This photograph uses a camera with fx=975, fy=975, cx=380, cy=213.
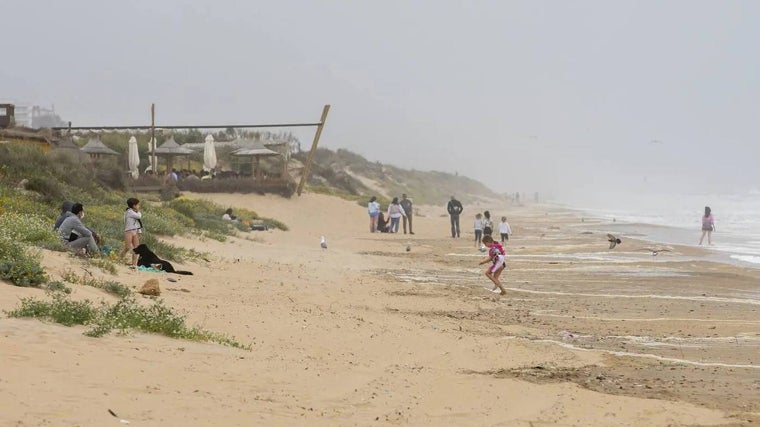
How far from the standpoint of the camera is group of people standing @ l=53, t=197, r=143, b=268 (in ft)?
46.4

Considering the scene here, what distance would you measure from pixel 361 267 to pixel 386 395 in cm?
1326

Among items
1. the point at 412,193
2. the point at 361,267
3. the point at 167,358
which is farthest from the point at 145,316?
the point at 412,193

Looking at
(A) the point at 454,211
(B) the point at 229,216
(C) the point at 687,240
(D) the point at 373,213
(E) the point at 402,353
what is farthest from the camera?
(D) the point at 373,213

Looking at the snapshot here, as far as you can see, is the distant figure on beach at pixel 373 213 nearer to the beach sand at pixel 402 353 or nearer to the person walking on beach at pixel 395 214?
the person walking on beach at pixel 395 214

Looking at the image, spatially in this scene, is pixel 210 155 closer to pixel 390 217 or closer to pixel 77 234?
pixel 390 217

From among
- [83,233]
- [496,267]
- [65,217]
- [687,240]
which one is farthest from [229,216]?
[687,240]

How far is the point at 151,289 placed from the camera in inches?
471

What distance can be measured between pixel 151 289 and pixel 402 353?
348 cm

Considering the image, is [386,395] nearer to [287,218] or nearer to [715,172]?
[287,218]

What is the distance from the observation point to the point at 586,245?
2941cm

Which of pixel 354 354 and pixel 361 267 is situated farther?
pixel 361 267

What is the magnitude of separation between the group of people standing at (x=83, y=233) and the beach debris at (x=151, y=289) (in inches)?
91.6

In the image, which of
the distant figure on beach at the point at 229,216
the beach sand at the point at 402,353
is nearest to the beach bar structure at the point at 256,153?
the distant figure on beach at the point at 229,216

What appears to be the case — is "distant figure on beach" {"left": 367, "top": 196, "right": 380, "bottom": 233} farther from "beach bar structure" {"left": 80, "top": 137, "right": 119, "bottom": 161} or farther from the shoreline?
"beach bar structure" {"left": 80, "top": 137, "right": 119, "bottom": 161}
